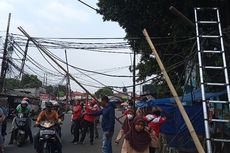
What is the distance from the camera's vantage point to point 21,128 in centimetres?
1348

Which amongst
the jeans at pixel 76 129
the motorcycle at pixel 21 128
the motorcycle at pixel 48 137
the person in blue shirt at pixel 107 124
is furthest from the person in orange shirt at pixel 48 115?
the jeans at pixel 76 129

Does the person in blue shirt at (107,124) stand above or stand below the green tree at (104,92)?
below

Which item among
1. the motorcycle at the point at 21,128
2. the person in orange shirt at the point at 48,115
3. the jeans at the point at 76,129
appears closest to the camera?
the person in orange shirt at the point at 48,115

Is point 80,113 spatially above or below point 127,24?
below

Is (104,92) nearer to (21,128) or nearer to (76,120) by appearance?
Result: (76,120)

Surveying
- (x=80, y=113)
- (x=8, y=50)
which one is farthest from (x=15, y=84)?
(x=80, y=113)

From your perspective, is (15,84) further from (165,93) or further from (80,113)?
(80,113)

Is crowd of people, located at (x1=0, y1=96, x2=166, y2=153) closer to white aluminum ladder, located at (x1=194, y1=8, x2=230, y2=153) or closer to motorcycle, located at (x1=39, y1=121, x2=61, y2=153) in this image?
motorcycle, located at (x1=39, y1=121, x2=61, y2=153)

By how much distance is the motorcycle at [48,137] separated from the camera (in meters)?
10.4

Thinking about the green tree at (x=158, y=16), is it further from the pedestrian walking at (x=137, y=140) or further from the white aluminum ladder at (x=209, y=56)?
the pedestrian walking at (x=137, y=140)

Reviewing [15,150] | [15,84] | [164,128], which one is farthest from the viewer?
[15,84]

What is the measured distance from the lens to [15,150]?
12.6 metres

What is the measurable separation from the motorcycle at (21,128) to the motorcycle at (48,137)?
3.02m

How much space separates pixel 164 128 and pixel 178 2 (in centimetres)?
436
